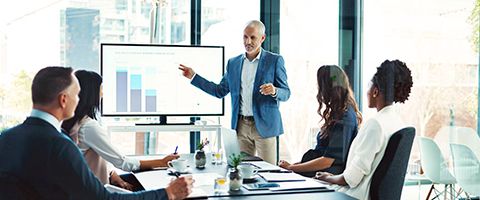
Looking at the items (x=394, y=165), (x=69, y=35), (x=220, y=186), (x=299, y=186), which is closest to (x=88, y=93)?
(x=220, y=186)

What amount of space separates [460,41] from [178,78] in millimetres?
2442

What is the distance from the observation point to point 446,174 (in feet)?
15.2

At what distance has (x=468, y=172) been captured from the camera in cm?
458

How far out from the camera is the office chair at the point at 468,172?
4562 mm

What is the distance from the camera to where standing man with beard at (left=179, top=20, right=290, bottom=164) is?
174 inches

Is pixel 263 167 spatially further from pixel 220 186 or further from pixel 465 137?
pixel 465 137

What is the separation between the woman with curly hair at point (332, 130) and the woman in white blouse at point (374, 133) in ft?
0.96

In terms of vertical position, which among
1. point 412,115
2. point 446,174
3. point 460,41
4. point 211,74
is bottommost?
point 446,174

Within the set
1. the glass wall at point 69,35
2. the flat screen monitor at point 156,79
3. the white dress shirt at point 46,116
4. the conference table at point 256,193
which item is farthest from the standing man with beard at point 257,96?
the white dress shirt at point 46,116

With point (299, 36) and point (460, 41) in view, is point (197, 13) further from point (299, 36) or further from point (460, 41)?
point (460, 41)

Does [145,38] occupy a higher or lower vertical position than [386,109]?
higher

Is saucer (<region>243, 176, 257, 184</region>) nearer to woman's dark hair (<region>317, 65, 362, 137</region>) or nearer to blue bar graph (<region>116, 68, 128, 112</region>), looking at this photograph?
woman's dark hair (<region>317, 65, 362, 137</region>)

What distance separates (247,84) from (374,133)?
5.88ft

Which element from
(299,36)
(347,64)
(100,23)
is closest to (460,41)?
(347,64)
